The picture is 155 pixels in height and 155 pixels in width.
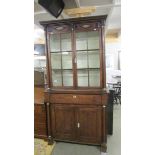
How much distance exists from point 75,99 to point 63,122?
19.7 inches

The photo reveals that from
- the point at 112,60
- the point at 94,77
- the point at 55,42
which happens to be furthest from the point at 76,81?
the point at 112,60

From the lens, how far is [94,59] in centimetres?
288

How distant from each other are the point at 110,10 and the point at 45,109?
2.85 m

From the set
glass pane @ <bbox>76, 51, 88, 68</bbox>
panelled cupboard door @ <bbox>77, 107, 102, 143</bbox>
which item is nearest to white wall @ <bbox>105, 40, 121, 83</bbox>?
glass pane @ <bbox>76, 51, 88, 68</bbox>

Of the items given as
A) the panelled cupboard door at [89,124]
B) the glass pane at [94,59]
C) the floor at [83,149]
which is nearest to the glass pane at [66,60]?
the glass pane at [94,59]

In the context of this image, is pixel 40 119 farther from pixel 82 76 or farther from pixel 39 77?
pixel 82 76

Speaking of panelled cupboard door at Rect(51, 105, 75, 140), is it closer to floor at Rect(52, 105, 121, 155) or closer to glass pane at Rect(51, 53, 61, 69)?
floor at Rect(52, 105, 121, 155)

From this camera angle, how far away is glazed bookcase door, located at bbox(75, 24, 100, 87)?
283cm

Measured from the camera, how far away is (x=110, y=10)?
12.7 feet
